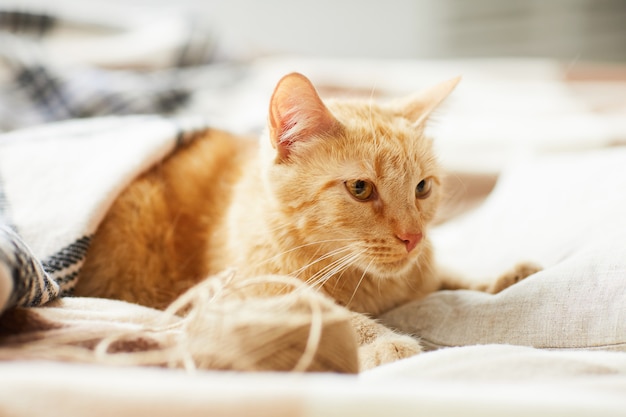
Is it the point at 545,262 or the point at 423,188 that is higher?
the point at 423,188

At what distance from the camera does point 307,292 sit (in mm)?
768

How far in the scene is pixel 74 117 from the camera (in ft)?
6.54

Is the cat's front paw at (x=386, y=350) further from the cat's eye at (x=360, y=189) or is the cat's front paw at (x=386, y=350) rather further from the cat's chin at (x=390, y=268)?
the cat's eye at (x=360, y=189)

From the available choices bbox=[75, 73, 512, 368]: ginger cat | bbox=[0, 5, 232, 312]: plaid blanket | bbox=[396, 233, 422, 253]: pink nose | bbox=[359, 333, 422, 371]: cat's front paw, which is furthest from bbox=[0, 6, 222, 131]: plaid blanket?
bbox=[359, 333, 422, 371]: cat's front paw

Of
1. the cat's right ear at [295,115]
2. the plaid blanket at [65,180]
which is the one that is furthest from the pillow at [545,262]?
the plaid blanket at [65,180]

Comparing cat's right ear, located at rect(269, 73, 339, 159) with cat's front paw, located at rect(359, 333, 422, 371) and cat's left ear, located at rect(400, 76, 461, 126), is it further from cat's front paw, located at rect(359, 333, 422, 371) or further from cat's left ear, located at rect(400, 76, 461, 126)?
cat's front paw, located at rect(359, 333, 422, 371)

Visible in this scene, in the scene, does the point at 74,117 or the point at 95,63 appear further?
the point at 95,63

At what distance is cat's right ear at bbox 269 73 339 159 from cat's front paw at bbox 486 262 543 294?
0.51 metres

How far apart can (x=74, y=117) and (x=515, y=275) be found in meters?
1.66

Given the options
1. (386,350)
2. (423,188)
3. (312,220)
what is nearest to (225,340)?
(386,350)

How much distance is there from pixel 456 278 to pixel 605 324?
1.50 ft

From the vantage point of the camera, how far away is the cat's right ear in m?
1.05

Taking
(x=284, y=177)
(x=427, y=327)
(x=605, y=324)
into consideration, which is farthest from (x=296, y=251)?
(x=605, y=324)

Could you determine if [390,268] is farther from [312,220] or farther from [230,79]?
[230,79]
